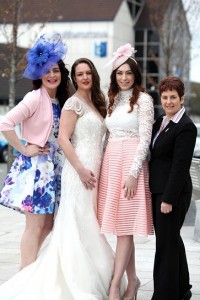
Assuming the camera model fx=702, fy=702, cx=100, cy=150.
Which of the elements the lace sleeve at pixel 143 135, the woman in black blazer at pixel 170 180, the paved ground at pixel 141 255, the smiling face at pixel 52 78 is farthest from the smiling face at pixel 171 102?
the paved ground at pixel 141 255

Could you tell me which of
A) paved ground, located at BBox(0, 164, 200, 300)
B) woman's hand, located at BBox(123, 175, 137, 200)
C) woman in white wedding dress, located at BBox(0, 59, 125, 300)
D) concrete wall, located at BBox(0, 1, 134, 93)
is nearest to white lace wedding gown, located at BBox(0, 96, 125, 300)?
woman in white wedding dress, located at BBox(0, 59, 125, 300)

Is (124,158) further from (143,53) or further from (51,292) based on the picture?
(143,53)

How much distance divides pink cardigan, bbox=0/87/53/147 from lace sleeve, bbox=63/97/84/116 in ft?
0.72

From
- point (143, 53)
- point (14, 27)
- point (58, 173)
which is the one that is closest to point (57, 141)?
point (58, 173)

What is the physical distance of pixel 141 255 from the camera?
25.4 feet

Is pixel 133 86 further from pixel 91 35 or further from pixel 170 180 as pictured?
pixel 91 35

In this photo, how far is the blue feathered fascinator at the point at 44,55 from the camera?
18.4 feet

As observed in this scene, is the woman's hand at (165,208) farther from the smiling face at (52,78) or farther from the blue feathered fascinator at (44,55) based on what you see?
the blue feathered fascinator at (44,55)

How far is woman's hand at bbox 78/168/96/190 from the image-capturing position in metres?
5.37

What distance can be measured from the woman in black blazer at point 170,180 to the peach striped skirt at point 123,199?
84mm

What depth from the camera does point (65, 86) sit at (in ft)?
19.0

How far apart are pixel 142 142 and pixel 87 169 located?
49 cm

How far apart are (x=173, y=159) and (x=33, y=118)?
1223mm

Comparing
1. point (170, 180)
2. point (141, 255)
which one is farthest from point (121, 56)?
point (141, 255)
